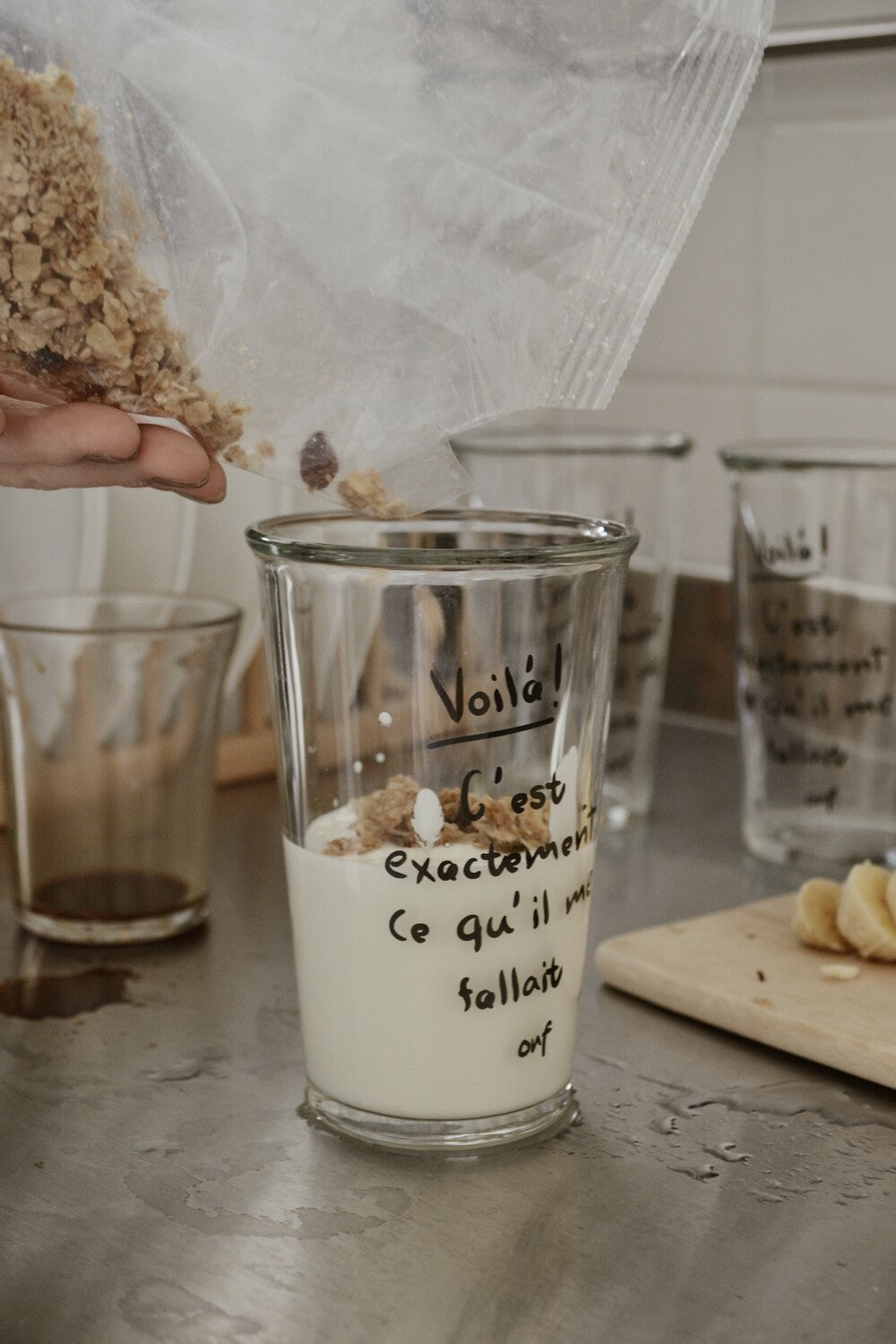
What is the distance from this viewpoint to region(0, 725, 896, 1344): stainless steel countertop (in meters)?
0.46

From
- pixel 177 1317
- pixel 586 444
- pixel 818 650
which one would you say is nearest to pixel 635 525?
pixel 586 444

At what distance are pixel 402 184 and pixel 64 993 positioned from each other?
0.40m

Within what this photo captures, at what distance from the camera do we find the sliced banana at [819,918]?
720mm

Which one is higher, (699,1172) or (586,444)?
(586,444)

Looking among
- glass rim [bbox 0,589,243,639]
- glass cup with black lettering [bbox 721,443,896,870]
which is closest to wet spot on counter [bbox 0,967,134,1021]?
glass rim [bbox 0,589,243,639]

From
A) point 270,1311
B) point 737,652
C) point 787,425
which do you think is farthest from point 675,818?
point 270,1311

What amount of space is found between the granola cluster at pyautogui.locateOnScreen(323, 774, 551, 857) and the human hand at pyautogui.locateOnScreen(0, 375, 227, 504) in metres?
0.15

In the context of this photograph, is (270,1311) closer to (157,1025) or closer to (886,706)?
(157,1025)

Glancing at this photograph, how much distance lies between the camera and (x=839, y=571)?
0.87 metres

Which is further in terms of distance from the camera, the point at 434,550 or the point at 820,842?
the point at 820,842

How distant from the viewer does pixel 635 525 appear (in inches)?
39.9

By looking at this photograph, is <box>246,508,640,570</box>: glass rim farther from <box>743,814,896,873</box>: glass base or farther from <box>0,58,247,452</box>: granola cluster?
<box>743,814,896,873</box>: glass base

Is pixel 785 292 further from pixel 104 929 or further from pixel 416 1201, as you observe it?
pixel 416 1201

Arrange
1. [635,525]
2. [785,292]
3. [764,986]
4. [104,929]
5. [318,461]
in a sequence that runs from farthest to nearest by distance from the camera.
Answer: [785,292] < [635,525] < [104,929] < [764,986] < [318,461]
